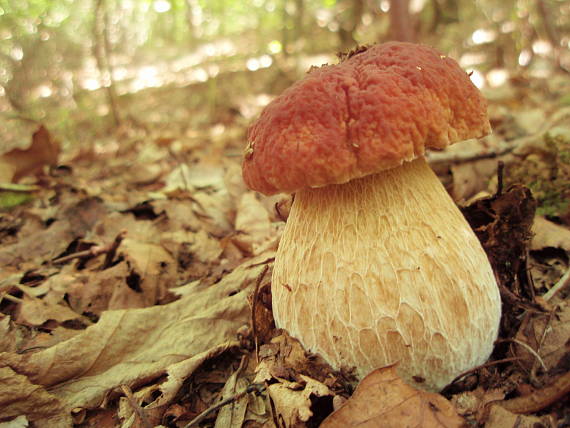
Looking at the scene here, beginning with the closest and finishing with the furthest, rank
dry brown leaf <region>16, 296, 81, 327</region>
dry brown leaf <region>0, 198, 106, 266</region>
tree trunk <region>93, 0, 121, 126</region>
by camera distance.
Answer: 1. dry brown leaf <region>16, 296, 81, 327</region>
2. dry brown leaf <region>0, 198, 106, 266</region>
3. tree trunk <region>93, 0, 121, 126</region>

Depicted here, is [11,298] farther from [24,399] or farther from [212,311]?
[212,311]

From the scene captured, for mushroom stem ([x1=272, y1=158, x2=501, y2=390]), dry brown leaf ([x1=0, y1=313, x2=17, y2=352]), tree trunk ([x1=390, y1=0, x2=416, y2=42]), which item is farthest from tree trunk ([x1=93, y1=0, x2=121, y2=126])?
mushroom stem ([x1=272, y1=158, x2=501, y2=390])

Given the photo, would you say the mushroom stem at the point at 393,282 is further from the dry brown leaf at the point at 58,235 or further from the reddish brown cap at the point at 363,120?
the dry brown leaf at the point at 58,235

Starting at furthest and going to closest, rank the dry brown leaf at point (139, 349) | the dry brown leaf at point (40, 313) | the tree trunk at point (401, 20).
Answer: the tree trunk at point (401, 20)
the dry brown leaf at point (40, 313)
the dry brown leaf at point (139, 349)

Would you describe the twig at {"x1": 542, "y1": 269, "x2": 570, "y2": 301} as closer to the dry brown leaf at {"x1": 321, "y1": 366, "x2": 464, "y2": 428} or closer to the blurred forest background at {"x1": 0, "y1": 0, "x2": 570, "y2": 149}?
the dry brown leaf at {"x1": 321, "y1": 366, "x2": 464, "y2": 428}

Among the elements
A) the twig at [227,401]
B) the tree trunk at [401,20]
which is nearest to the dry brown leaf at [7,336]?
the twig at [227,401]

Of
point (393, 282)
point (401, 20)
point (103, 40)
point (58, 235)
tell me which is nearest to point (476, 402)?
point (393, 282)
